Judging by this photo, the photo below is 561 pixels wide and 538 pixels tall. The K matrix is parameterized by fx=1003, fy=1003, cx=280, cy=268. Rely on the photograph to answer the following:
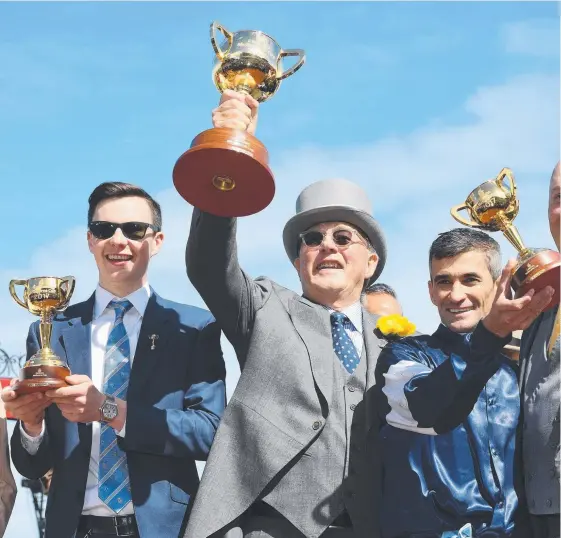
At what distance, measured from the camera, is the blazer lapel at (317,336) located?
4730 millimetres

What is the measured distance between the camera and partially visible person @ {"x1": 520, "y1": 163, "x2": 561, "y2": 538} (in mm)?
4043

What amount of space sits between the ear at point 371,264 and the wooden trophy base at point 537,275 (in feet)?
5.61

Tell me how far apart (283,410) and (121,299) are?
127 cm

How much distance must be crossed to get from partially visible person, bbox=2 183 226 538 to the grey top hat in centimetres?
68

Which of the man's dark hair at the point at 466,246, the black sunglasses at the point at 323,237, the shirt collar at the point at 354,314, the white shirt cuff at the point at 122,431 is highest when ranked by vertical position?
the black sunglasses at the point at 323,237

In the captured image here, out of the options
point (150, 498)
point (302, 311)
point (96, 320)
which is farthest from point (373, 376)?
point (96, 320)

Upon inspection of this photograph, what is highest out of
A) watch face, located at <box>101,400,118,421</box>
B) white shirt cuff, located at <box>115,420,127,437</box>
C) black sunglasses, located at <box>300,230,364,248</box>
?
black sunglasses, located at <box>300,230,364,248</box>

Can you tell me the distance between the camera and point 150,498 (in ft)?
15.9

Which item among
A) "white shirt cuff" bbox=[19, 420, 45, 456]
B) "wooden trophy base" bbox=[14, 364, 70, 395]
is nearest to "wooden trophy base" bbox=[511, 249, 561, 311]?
"wooden trophy base" bbox=[14, 364, 70, 395]

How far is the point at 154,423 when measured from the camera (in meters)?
4.86

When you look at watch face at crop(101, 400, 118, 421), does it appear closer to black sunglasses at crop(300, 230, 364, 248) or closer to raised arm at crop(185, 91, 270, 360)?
raised arm at crop(185, 91, 270, 360)

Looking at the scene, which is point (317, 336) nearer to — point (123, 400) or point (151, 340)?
point (151, 340)

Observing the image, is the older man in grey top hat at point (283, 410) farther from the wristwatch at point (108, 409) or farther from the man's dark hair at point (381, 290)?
the man's dark hair at point (381, 290)

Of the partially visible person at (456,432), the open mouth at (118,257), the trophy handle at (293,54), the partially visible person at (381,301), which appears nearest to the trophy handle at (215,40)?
the trophy handle at (293,54)
